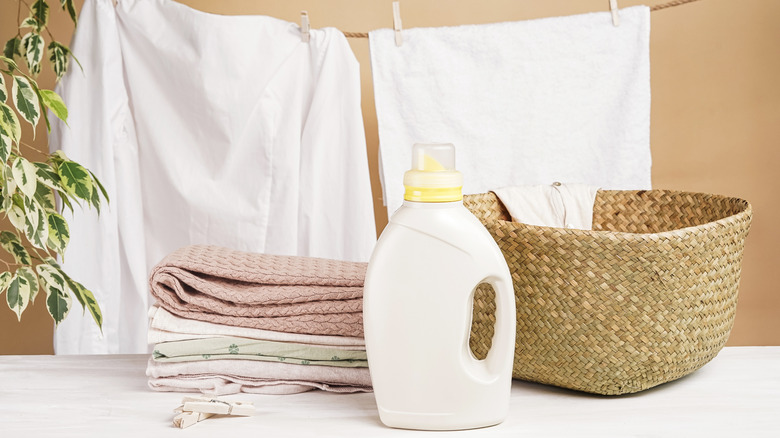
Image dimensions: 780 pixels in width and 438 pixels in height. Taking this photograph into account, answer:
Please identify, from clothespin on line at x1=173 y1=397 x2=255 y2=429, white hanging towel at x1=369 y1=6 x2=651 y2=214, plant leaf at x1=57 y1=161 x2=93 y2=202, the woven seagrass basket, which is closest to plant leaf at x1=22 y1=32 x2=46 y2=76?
plant leaf at x1=57 y1=161 x2=93 y2=202

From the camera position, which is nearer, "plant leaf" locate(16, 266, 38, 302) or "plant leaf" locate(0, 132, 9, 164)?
"plant leaf" locate(0, 132, 9, 164)

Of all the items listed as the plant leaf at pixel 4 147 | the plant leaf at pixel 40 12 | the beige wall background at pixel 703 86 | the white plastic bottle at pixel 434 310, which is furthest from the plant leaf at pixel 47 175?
the beige wall background at pixel 703 86

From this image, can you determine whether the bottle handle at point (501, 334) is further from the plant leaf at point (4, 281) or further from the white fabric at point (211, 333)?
the plant leaf at point (4, 281)

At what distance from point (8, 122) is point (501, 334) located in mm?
660

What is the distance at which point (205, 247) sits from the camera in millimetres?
868

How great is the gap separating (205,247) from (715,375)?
603 millimetres

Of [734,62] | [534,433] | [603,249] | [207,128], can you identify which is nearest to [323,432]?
[534,433]

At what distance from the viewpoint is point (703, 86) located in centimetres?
163

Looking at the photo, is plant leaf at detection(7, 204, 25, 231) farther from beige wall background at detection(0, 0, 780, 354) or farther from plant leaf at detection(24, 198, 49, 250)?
beige wall background at detection(0, 0, 780, 354)

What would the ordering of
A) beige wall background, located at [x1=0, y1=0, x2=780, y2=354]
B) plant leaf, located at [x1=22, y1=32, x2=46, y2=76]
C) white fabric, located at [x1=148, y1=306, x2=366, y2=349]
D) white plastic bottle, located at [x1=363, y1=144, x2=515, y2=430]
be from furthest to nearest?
beige wall background, located at [x1=0, y1=0, x2=780, y2=354]
plant leaf, located at [x1=22, y1=32, x2=46, y2=76]
white fabric, located at [x1=148, y1=306, x2=366, y2=349]
white plastic bottle, located at [x1=363, y1=144, x2=515, y2=430]

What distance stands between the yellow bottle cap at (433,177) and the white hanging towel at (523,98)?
0.71 m

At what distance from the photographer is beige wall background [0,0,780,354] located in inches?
63.2

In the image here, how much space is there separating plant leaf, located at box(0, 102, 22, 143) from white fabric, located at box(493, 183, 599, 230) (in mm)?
609

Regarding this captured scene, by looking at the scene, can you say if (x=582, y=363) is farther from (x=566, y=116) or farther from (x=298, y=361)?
(x=566, y=116)
